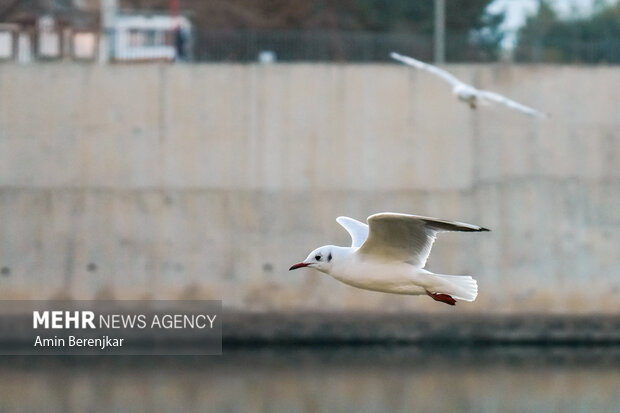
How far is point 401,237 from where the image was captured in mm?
15305

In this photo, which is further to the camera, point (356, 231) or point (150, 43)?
point (150, 43)

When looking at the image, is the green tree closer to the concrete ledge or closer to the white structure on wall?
the concrete ledge

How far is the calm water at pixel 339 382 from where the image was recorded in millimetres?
25328

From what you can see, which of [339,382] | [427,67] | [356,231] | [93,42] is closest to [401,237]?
[356,231]

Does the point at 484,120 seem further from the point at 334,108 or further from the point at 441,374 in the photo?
the point at 441,374

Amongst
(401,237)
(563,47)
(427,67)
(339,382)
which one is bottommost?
Answer: (339,382)

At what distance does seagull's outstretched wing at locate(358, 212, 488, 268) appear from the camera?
1467 cm

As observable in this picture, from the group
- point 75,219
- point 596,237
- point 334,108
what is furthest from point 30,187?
point 596,237

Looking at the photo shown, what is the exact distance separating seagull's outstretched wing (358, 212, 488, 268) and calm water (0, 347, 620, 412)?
31.5ft

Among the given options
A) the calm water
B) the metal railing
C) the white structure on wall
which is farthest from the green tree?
the white structure on wall

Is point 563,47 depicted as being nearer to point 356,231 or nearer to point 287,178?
point 287,178

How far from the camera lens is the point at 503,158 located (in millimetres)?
27141

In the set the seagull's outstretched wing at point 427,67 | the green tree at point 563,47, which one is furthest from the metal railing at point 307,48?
the seagull's outstretched wing at point 427,67

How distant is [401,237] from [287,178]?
11794 mm
